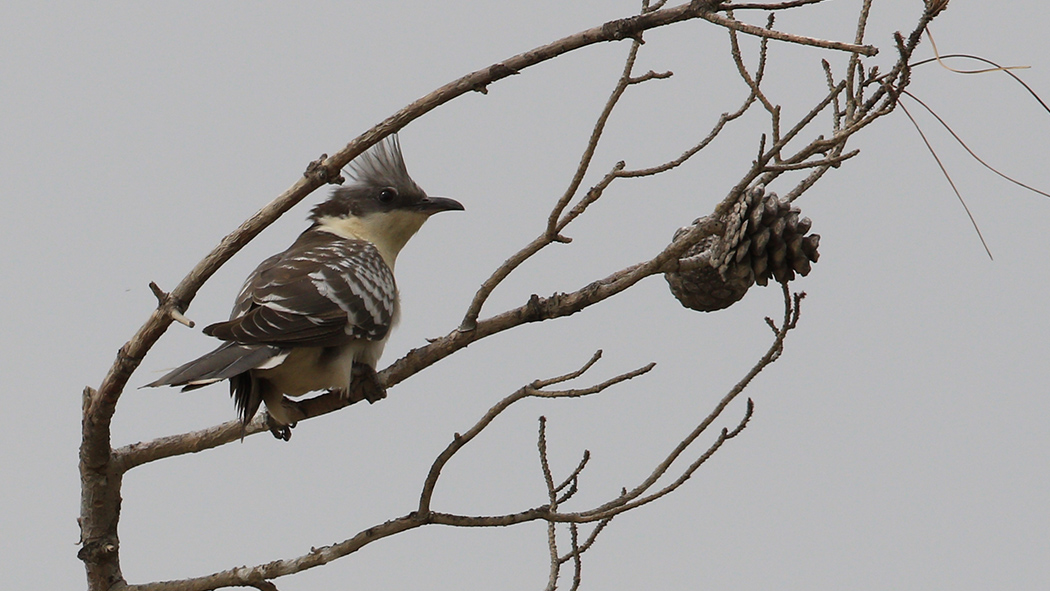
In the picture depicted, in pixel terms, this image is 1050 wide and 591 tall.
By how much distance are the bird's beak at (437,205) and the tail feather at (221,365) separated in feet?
4.65

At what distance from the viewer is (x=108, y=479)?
3324mm

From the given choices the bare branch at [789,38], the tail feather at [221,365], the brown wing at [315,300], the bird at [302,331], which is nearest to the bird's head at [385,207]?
the bird at [302,331]

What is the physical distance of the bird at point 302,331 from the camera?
324cm

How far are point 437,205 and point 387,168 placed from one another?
31 centimetres

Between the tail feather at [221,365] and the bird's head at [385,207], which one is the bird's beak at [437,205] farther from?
the tail feather at [221,365]

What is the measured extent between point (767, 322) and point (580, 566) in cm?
101

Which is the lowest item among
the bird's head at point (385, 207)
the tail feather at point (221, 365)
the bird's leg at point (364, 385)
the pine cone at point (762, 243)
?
the tail feather at point (221, 365)

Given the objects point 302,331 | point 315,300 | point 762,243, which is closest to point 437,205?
point 315,300

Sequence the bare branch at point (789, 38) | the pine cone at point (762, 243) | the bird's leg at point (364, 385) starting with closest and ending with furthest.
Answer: the bare branch at point (789, 38), the pine cone at point (762, 243), the bird's leg at point (364, 385)

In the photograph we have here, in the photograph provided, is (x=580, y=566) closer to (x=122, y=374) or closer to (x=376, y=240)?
(x=122, y=374)

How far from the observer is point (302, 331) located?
3420mm

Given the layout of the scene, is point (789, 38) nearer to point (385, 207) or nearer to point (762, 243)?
point (762, 243)

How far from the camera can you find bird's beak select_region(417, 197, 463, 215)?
460cm

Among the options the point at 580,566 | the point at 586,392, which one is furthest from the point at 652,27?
the point at 580,566
